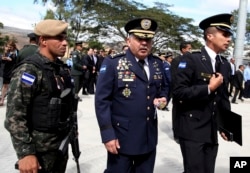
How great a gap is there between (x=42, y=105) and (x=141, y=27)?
104 cm

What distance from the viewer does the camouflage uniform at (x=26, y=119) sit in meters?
2.17

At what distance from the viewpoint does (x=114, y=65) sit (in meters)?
2.73

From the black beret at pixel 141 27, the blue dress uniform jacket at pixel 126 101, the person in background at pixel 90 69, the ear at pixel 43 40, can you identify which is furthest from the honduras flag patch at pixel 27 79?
the person in background at pixel 90 69

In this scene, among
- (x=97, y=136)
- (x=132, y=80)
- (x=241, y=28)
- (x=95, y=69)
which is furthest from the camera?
(x=241, y=28)

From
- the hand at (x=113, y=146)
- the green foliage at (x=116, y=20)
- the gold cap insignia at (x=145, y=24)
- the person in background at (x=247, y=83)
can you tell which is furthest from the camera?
the green foliage at (x=116, y=20)

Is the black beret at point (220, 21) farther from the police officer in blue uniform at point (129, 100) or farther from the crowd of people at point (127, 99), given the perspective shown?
the police officer in blue uniform at point (129, 100)

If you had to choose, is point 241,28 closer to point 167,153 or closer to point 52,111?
point 167,153

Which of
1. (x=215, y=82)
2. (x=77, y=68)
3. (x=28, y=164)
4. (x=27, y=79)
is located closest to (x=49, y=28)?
(x=27, y=79)

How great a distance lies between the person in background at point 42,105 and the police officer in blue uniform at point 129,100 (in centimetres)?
32

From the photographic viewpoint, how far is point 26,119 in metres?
2.23

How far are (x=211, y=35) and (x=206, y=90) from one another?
52cm

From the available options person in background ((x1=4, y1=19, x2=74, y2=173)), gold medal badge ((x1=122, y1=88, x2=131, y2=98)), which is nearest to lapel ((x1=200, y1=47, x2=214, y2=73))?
gold medal badge ((x1=122, y1=88, x2=131, y2=98))

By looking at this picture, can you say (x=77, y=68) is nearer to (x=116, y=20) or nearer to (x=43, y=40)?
(x=43, y=40)

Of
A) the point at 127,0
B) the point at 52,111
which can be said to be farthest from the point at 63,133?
the point at 127,0
